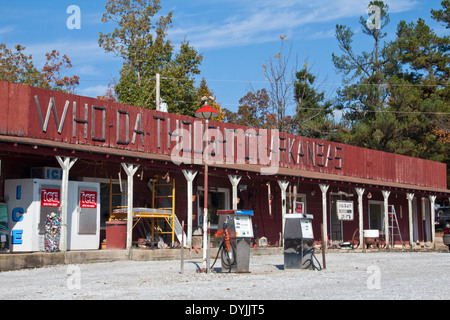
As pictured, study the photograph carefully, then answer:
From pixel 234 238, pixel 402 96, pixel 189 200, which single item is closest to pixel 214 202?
pixel 189 200

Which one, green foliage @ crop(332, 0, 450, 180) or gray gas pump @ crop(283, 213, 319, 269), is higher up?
green foliage @ crop(332, 0, 450, 180)

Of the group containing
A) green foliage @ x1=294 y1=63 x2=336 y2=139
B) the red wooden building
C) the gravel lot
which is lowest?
the gravel lot

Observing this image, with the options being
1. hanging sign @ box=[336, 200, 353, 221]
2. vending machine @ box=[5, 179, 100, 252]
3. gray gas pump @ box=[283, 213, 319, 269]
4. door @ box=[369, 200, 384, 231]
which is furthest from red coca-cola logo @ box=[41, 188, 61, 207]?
door @ box=[369, 200, 384, 231]

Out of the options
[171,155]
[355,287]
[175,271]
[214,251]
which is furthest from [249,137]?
[355,287]

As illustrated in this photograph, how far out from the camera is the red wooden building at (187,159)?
17.8 metres

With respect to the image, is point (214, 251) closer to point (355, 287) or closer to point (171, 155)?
point (171, 155)

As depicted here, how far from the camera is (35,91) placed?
17.9m

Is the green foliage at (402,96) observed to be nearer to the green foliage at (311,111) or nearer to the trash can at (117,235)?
the green foliage at (311,111)

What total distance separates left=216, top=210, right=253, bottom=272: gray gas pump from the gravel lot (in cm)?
37

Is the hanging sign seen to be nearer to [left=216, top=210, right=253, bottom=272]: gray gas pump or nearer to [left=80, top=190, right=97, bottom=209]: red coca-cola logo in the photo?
[left=80, top=190, right=97, bottom=209]: red coca-cola logo

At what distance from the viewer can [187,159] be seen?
21078mm

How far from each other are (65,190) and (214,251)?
6033 mm

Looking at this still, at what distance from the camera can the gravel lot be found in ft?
32.0

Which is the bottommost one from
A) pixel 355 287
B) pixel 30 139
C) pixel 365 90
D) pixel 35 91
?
pixel 355 287
